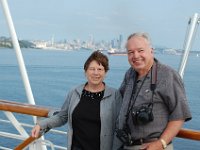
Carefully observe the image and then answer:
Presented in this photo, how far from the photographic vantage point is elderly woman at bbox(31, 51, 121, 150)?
5.81ft

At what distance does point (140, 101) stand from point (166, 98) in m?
0.11

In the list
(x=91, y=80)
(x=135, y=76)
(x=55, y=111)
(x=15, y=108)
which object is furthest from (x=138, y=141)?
(x=15, y=108)

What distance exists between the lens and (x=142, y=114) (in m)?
1.50

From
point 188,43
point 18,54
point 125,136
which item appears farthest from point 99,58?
point 18,54

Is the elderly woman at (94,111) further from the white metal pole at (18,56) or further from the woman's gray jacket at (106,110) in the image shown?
the white metal pole at (18,56)

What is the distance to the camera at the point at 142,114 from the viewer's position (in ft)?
4.89

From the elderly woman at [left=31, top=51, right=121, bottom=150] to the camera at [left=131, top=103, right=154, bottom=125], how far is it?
25 centimetres

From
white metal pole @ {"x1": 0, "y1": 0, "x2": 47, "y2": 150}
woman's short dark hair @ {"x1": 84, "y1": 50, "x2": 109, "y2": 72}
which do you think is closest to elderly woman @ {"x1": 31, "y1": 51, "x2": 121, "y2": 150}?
woman's short dark hair @ {"x1": 84, "y1": 50, "x2": 109, "y2": 72}

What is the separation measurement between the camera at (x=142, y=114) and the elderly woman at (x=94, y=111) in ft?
0.84

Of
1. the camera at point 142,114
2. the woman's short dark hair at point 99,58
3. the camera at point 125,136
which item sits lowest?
the camera at point 125,136

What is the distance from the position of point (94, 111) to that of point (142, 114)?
0.35 m

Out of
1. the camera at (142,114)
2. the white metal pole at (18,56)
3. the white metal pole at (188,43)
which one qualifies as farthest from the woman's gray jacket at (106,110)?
the white metal pole at (18,56)

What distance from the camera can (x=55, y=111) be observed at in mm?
1974

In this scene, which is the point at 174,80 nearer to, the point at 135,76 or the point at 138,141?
the point at 135,76
